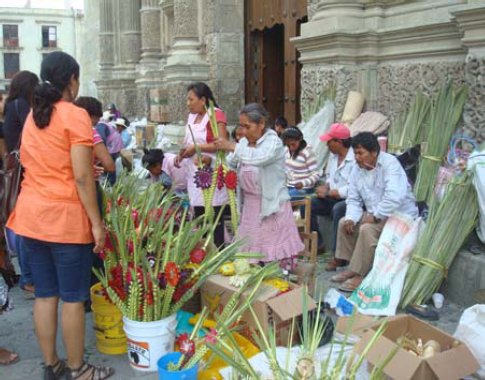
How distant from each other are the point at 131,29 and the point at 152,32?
145 cm

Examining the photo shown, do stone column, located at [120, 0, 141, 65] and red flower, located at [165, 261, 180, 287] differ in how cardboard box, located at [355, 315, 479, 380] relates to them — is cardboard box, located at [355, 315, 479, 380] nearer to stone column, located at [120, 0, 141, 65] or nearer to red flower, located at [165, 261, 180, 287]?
red flower, located at [165, 261, 180, 287]

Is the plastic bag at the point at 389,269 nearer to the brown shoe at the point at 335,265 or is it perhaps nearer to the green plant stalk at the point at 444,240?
the green plant stalk at the point at 444,240

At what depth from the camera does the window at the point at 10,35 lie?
46.4m

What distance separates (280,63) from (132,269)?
6.95 m

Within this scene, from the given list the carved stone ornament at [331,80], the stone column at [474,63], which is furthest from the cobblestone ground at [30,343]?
the carved stone ornament at [331,80]

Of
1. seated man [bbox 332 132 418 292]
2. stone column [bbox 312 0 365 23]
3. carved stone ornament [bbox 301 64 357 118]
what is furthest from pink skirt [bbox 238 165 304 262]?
stone column [bbox 312 0 365 23]

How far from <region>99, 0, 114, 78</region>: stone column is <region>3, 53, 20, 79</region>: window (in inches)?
1414

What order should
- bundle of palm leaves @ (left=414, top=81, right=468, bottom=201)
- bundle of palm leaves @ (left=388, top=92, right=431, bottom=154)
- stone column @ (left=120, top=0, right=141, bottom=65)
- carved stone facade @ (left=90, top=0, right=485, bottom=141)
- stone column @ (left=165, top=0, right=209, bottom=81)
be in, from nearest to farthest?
carved stone facade @ (left=90, top=0, right=485, bottom=141)
bundle of palm leaves @ (left=414, top=81, right=468, bottom=201)
bundle of palm leaves @ (left=388, top=92, right=431, bottom=154)
stone column @ (left=165, top=0, right=209, bottom=81)
stone column @ (left=120, top=0, right=141, bottom=65)

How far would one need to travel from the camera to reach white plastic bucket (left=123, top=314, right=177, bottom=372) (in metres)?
2.95

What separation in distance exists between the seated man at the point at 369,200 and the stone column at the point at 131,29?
10.3m

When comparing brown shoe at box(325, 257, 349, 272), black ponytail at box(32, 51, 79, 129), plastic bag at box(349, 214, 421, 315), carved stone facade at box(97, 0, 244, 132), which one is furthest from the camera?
carved stone facade at box(97, 0, 244, 132)

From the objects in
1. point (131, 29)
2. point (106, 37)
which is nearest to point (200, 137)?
point (131, 29)

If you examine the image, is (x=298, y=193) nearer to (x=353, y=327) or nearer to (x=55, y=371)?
(x=353, y=327)

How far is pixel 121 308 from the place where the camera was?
3035 millimetres
